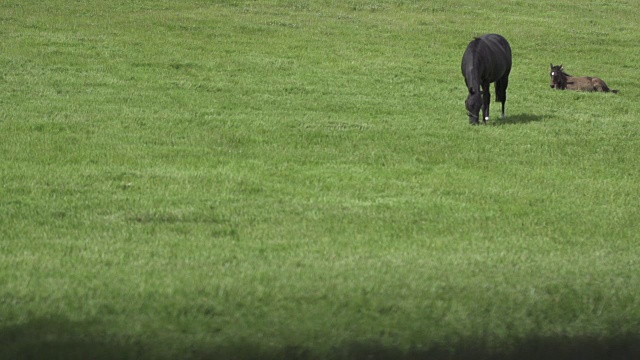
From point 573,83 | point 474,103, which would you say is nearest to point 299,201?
point 474,103

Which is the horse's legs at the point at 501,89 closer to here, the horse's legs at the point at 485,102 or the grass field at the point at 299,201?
the grass field at the point at 299,201

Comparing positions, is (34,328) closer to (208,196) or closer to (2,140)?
(208,196)

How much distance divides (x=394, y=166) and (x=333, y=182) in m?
2.03

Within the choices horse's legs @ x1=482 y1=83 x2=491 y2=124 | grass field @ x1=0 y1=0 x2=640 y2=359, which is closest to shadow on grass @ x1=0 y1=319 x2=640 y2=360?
grass field @ x1=0 y1=0 x2=640 y2=359

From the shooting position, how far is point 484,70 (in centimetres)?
2088

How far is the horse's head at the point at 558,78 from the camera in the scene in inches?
1057

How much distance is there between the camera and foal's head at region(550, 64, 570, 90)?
26.9 metres

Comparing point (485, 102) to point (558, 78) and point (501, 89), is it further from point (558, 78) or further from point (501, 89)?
point (558, 78)

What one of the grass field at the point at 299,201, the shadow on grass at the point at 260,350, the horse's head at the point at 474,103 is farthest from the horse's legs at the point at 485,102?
the shadow on grass at the point at 260,350

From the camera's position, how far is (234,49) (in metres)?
30.3

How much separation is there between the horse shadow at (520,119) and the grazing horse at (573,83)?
4.74 meters

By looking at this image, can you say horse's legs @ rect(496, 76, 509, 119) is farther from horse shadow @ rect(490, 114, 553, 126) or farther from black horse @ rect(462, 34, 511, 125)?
horse shadow @ rect(490, 114, 553, 126)

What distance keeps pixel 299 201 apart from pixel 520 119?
10931mm

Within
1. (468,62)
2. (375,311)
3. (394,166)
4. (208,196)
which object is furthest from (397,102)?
(375,311)
